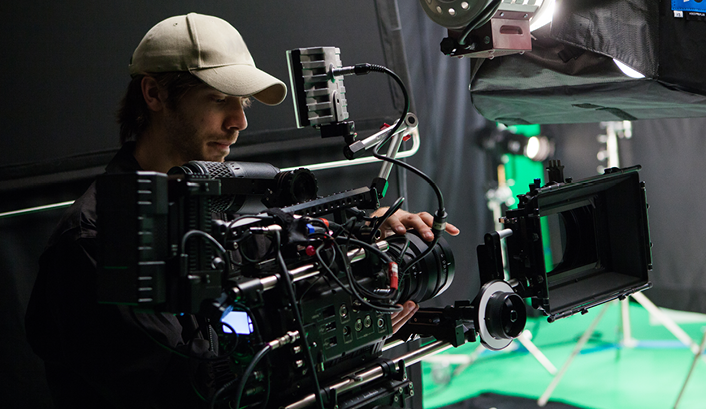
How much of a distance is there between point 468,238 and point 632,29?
2285 millimetres

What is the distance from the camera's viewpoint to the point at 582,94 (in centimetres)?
152

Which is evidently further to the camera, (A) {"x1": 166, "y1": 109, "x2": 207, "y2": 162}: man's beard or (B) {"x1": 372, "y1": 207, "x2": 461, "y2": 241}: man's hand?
(A) {"x1": 166, "y1": 109, "x2": 207, "y2": 162}: man's beard

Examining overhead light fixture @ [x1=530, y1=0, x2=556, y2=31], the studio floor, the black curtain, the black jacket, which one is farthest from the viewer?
the black curtain

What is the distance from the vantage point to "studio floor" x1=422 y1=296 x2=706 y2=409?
294 centimetres

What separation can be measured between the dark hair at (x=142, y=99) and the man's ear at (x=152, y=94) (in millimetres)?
13

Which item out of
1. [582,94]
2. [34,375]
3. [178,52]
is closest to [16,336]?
[34,375]

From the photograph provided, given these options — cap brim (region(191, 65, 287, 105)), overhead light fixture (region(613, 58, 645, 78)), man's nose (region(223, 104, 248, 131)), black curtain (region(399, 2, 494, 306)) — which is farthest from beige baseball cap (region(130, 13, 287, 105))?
black curtain (region(399, 2, 494, 306))

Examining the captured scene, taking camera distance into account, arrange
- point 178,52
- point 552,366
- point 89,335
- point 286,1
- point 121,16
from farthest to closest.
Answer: point 552,366 < point 286,1 < point 121,16 < point 178,52 < point 89,335

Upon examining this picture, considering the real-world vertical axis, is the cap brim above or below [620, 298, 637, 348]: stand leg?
above

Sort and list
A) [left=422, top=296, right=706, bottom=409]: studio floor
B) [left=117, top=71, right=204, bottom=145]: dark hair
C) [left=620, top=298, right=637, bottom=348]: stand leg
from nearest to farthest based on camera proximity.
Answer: [left=117, top=71, right=204, bottom=145]: dark hair < [left=422, top=296, right=706, bottom=409]: studio floor < [left=620, top=298, right=637, bottom=348]: stand leg

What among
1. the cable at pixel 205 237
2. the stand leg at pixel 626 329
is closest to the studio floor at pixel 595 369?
the stand leg at pixel 626 329

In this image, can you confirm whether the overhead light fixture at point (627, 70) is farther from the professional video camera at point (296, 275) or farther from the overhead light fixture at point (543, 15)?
the professional video camera at point (296, 275)

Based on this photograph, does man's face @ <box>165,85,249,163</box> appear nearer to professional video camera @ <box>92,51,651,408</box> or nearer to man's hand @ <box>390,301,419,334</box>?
professional video camera @ <box>92,51,651,408</box>

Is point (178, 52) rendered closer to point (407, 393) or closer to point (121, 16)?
point (121, 16)
